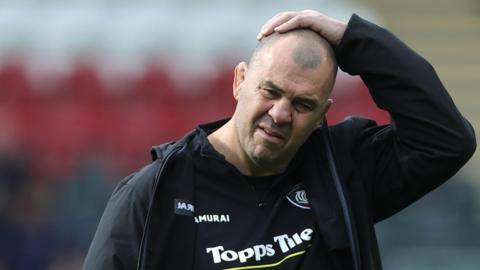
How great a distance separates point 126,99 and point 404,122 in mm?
5925

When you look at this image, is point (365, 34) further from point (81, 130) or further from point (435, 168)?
point (81, 130)

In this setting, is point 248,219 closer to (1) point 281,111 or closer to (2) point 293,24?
(1) point 281,111

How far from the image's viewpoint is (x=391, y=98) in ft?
8.39

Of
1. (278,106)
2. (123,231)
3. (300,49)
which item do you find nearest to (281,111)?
(278,106)

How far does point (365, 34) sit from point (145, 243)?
0.75 m

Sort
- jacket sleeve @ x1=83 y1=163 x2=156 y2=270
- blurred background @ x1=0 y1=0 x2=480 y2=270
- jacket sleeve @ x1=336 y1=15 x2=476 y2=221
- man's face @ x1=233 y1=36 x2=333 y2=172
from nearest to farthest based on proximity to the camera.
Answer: jacket sleeve @ x1=83 y1=163 x2=156 y2=270
man's face @ x1=233 y1=36 x2=333 y2=172
jacket sleeve @ x1=336 y1=15 x2=476 y2=221
blurred background @ x1=0 y1=0 x2=480 y2=270

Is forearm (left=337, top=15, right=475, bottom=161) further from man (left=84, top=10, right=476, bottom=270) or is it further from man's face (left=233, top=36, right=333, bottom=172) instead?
man's face (left=233, top=36, right=333, bottom=172)

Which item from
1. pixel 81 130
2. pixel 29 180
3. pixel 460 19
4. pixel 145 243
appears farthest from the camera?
pixel 460 19

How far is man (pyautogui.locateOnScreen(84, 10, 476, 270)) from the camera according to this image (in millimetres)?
2350

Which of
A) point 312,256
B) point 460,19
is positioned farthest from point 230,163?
point 460,19

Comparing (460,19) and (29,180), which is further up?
(460,19)

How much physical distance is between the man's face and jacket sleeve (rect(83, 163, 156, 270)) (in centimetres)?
25

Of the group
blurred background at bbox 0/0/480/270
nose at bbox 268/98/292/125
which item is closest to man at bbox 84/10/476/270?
nose at bbox 268/98/292/125

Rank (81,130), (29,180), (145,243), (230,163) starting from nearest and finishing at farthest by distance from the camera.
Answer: (145,243)
(230,163)
(29,180)
(81,130)
